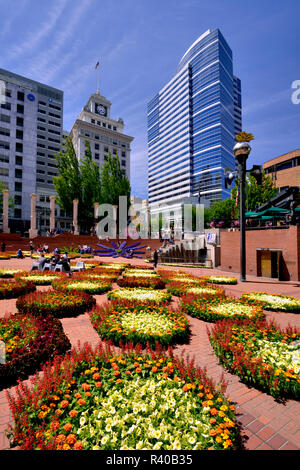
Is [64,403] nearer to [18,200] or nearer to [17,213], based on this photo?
[17,213]

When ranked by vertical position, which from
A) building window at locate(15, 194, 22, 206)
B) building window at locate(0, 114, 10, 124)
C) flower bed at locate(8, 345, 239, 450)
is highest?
building window at locate(0, 114, 10, 124)

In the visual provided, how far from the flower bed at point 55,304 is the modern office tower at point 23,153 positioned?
5134cm

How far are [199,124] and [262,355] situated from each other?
13582 centimetres

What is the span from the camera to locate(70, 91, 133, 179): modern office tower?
229ft

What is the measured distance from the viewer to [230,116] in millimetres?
123000

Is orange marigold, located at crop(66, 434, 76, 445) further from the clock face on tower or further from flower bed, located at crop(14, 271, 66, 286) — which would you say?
the clock face on tower

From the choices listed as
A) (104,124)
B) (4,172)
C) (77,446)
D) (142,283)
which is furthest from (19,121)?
(77,446)

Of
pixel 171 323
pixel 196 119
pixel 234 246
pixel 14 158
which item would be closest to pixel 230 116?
pixel 196 119

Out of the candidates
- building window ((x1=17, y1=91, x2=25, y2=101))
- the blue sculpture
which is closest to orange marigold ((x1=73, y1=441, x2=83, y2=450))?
the blue sculpture

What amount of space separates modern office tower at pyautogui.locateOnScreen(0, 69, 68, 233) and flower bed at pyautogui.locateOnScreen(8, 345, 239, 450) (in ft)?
186

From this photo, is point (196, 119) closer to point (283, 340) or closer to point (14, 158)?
point (14, 158)

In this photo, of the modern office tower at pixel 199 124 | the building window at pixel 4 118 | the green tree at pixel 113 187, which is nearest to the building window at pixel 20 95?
the building window at pixel 4 118

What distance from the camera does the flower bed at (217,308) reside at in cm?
691
